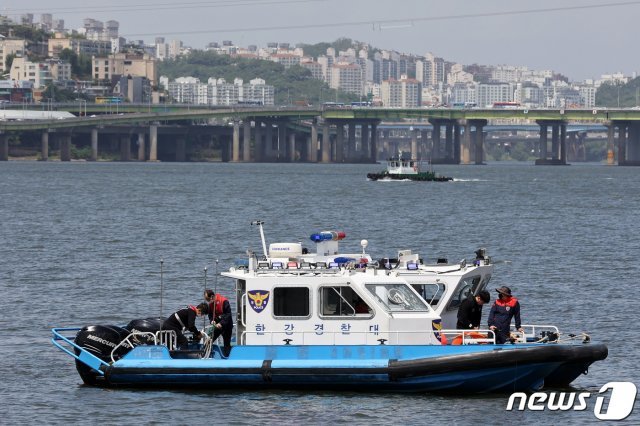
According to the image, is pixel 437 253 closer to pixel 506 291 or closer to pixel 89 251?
pixel 89 251

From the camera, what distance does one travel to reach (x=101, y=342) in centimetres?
3028

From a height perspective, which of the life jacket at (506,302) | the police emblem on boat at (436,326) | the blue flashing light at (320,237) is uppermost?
the blue flashing light at (320,237)

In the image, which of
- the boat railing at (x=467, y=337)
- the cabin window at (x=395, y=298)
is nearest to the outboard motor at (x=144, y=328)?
the cabin window at (x=395, y=298)

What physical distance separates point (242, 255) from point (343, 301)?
29453 millimetres

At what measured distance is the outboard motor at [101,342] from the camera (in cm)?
3030

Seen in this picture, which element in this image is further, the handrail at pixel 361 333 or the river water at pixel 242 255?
the handrail at pixel 361 333

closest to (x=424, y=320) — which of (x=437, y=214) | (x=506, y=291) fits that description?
(x=506, y=291)

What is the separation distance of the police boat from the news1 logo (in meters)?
0.24

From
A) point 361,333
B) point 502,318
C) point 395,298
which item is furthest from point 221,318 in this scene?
point 502,318

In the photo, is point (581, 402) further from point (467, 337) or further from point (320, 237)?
point (320, 237)

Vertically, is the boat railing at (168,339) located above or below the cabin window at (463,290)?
below

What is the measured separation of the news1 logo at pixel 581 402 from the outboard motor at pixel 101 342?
754 centimetres

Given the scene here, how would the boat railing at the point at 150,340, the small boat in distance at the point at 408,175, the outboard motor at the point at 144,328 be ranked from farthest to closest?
the small boat in distance at the point at 408,175 < the outboard motor at the point at 144,328 < the boat railing at the point at 150,340

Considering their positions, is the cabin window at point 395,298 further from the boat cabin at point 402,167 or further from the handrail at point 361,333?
the boat cabin at point 402,167
